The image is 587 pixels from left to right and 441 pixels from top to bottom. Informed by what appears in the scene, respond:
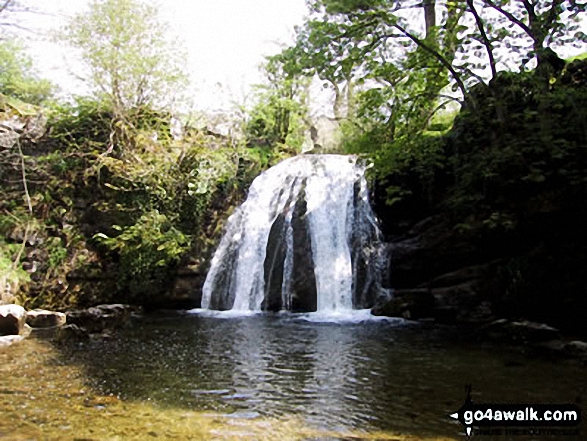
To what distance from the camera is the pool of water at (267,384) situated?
376 cm

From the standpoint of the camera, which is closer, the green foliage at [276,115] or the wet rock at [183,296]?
the wet rock at [183,296]

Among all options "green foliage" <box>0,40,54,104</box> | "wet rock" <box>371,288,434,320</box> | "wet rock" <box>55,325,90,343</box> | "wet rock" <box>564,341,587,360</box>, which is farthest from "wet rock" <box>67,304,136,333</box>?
"green foliage" <box>0,40,54,104</box>

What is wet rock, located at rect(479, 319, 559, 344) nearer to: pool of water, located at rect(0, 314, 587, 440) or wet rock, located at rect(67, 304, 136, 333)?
pool of water, located at rect(0, 314, 587, 440)

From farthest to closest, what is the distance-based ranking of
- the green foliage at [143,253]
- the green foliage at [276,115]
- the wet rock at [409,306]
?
the green foliage at [276,115], the green foliage at [143,253], the wet rock at [409,306]

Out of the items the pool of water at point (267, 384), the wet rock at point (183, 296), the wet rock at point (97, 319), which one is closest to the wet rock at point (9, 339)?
the pool of water at point (267, 384)

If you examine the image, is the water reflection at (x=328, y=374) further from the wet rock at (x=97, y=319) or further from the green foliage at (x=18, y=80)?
the green foliage at (x=18, y=80)

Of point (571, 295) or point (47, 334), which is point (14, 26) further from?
point (571, 295)

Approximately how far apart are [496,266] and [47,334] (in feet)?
32.5

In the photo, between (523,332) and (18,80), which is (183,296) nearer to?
(523,332)

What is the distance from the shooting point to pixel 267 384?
199 inches

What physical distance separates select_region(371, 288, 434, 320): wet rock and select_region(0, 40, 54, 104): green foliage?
17337 mm

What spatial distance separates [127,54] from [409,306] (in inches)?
468

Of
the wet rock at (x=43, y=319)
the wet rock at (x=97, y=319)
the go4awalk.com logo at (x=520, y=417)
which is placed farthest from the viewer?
the wet rock at (x=43, y=319)

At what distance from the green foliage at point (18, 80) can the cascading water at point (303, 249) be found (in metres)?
12.0
